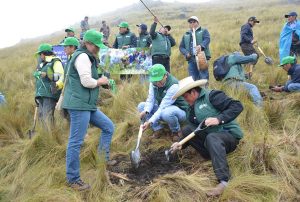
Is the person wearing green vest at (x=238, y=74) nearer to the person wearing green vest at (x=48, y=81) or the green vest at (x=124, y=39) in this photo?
the person wearing green vest at (x=48, y=81)

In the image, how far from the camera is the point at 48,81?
6938 millimetres

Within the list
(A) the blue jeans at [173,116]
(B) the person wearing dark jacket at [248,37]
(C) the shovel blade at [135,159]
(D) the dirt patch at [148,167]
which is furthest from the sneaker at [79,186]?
(B) the person wearing dark jacket at [248,37]

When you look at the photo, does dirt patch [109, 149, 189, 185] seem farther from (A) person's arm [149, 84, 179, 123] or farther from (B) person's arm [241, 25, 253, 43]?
(B) person's arm [241, 25, 253, 43]

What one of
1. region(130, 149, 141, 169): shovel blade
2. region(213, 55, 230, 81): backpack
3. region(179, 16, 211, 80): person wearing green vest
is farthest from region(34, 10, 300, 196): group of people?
region(179, 16, 211, 80): person wearing green vest

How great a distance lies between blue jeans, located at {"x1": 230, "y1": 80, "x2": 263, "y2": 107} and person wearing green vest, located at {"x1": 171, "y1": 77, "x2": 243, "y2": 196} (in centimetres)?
206

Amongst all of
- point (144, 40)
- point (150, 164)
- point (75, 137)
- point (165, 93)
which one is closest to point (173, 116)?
point (165, 93)

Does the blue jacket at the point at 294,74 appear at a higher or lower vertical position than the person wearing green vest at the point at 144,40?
lower

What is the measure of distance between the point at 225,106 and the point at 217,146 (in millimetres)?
506

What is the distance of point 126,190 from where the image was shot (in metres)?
4.88

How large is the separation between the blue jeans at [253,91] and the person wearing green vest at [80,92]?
321 cm

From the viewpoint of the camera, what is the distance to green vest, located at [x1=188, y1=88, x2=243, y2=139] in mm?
4902

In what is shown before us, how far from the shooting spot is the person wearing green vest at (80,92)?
15.2 ft

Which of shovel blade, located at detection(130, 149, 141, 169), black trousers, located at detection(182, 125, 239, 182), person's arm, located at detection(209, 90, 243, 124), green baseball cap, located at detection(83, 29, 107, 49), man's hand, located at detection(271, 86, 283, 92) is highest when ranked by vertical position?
green baseball cap, located at detection(83, 29, 107, 49)

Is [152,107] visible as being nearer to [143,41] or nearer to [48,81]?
[48,81]
